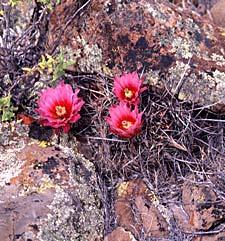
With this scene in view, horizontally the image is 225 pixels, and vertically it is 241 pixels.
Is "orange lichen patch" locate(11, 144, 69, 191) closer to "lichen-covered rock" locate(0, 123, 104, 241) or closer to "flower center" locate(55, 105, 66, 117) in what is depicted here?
"lichen-covered rock" locate(0, 123, 104, 241)

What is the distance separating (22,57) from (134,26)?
536 millimetres

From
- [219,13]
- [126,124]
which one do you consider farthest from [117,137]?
[219,13]

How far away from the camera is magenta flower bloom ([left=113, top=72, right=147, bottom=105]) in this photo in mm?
2180

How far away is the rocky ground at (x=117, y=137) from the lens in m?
2.12

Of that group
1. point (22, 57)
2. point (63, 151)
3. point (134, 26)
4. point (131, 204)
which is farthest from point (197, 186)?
point (22, 57)

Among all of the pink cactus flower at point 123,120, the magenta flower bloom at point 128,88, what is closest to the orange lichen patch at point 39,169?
the pink cactus flower at point 123,120

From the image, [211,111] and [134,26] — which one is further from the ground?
[134,26]

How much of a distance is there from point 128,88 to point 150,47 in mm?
233

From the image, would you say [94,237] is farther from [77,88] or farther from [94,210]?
[77,88]

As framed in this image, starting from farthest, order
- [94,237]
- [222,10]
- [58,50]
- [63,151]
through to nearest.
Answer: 1. [222,10]
2. [58,50]
3. [63,151]
4. [94,237]

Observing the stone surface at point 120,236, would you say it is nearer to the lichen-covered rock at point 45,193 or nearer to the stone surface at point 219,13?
the lichen-covered rock at point 45,193

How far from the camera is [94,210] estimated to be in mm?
2150

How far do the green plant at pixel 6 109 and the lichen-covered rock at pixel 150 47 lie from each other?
33 centimetres

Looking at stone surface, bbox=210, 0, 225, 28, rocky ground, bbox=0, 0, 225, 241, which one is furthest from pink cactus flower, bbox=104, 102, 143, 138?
stone surface, bbox=210, 0, 225, 28
